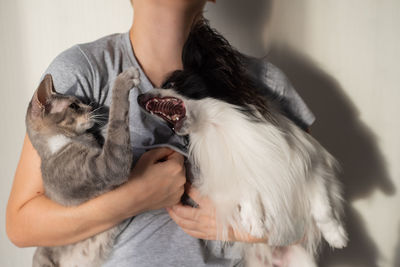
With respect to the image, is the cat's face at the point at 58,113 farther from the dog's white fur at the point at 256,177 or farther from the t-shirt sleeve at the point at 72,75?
the dog's white fur at the point at 256,177

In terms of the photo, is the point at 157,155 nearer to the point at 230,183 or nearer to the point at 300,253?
the point at 230,183

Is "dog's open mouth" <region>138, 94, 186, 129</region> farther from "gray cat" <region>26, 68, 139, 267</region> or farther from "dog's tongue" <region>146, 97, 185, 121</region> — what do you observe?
"gray cat" <region>26, 68, 139, 267</region>

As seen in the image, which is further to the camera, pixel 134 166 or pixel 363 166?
pixel 363 166

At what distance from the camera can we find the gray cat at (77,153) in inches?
33.5

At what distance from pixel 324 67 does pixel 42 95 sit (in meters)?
1.30

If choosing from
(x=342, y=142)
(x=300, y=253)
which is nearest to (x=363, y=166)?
(x=342, y=142)

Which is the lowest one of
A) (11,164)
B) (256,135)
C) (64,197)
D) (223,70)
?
(11,164)

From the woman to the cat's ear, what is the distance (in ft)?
0.18

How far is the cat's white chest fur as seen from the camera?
96cm

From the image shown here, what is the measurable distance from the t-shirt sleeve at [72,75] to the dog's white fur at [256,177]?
0.75 ft

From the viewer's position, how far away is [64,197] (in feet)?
2.99

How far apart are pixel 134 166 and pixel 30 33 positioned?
0.94 m

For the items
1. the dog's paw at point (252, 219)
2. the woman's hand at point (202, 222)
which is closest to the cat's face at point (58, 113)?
the woman's hand at point (202, 222)

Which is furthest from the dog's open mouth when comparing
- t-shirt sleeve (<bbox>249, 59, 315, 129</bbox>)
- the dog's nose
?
t-shirt sleeve (<bbox>249, 59, 315, 129</bbox>)
